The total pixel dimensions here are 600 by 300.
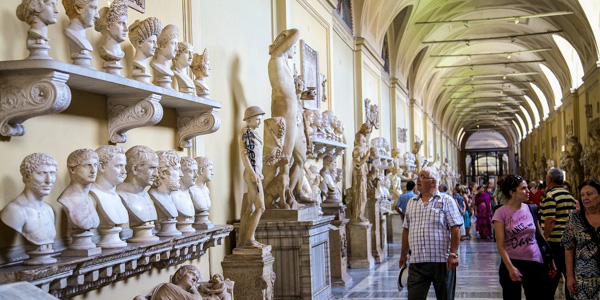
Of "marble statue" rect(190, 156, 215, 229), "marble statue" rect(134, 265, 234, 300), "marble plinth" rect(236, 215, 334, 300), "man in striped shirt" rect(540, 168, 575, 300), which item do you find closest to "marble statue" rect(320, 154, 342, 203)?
"marble plinth" rect(236, 215, 334, 300)

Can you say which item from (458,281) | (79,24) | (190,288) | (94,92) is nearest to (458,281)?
(458,281)

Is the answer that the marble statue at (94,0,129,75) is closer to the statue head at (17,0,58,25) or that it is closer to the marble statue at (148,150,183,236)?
the statue head at (17,0,58,25)

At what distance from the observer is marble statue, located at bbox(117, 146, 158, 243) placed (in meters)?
4.70

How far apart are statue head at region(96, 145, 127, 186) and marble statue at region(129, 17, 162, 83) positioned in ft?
2.53

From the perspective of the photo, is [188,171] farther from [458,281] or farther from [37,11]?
[458,281]

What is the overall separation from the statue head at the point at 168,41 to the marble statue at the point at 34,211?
176cm

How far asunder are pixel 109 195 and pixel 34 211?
72cm

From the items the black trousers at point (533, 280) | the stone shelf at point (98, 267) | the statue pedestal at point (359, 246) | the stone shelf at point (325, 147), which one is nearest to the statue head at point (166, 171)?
the stone shelf at point (98, 267)

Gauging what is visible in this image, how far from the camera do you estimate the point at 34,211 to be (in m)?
3.70

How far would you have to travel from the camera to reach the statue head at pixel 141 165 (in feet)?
15.4

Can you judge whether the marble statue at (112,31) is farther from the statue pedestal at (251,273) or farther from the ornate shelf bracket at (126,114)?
the statue pedestal at (251,273)

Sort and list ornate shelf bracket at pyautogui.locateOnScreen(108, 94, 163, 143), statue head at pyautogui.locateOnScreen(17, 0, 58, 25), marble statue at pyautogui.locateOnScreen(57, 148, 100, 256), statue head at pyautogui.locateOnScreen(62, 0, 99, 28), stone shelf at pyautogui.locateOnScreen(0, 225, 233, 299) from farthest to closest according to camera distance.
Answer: ornate shelf bracket at pyautogui.locateOnScreen(108, 94, 163, 143), statue head at pyautogui.locateOnScreen(62, 0, 99, 28), marble statue at pyautogui.locateOnScreen(57, 148, 100, 256), statue head at pyautogui.locateOnScreen(17, 0, 58, 25), stone shelf at pyautogui.locateOnScreen(0, 225, 233, 299)

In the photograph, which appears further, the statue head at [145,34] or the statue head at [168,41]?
the statue head at [168,41]

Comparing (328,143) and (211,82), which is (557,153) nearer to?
(328,143)
